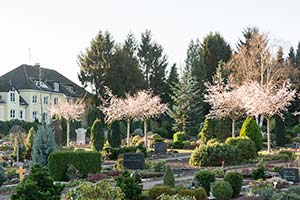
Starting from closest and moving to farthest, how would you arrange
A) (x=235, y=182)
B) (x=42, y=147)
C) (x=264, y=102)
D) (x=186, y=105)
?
(x=235, y=182) < (x=42, y=147) < (x=264, y=102) < (x=186, y=105)

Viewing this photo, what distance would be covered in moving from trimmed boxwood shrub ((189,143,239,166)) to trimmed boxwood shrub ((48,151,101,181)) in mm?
6293

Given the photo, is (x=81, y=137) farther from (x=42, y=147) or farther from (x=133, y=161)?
(x=42, y=147)

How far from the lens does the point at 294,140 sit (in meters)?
42.4

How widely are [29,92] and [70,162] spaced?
41.8 m

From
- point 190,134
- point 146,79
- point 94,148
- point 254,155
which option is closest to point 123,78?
point 146,79

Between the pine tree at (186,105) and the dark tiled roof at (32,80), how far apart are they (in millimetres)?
13612

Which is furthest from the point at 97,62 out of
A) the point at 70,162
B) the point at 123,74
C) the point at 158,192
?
the point at 158,192

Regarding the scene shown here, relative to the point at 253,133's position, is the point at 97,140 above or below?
below

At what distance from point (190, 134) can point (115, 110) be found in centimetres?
1154

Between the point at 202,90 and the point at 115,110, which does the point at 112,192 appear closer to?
the point at 115,110

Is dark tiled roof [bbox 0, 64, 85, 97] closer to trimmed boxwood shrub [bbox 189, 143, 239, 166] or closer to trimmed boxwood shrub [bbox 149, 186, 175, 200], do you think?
trimmed boxwood shrub [bbox 189, 143, 239, 166]

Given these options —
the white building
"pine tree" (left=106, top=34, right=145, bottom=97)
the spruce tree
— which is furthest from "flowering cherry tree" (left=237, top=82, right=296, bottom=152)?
the white building

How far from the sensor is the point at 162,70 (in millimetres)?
65125

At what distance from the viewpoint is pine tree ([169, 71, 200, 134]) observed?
49.8 m
